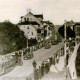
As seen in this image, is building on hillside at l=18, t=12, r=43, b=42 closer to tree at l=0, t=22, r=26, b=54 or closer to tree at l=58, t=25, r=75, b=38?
tree at l=0, t=22, r=26, b=54

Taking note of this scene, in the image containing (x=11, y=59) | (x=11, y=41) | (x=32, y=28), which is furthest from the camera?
(x=32, y=28)

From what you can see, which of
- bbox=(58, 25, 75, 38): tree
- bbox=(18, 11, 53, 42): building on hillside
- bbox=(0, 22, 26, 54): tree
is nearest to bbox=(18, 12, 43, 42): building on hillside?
bbox=(18, 11, 53, 42): building on hillside

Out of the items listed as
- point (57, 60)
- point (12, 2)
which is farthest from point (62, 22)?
point (57, 60)

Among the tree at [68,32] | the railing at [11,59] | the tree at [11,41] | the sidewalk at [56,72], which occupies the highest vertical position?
the tree at [68,32]

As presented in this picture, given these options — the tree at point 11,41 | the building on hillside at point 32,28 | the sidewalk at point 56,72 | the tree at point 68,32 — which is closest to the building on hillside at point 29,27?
the building on hillside at point 32,28

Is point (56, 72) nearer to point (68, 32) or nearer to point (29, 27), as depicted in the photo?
point (68, 32)

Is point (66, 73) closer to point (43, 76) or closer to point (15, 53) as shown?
point (43, 76)

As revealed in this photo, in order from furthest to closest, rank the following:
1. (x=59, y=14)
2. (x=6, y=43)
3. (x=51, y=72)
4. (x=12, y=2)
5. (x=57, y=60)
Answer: (x=57, y=60)
(x=6, y=43)
(x=51, y=72)
(x=59, y=14)
(x=12, y=2)

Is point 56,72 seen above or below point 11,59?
below

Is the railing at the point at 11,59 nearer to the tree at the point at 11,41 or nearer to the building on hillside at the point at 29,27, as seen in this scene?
the tree at the point at 11,41

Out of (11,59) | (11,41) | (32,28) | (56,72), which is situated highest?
(32,28)

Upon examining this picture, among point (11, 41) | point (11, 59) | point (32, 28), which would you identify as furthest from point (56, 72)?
point (32, 28)
